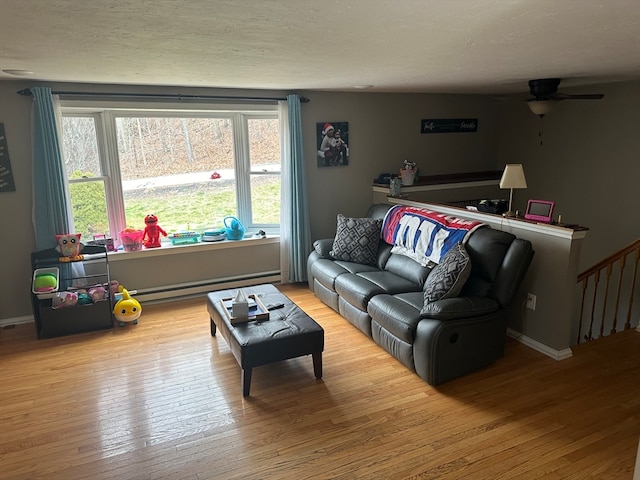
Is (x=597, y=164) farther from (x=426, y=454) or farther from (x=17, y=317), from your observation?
(x=17, y=317)

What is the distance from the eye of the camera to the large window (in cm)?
428

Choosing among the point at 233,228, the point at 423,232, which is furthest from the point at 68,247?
the point at 423,232

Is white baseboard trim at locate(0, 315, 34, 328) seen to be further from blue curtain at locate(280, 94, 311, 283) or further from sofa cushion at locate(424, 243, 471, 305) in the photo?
sofa cushion at locate(424, 243, 471, 305)

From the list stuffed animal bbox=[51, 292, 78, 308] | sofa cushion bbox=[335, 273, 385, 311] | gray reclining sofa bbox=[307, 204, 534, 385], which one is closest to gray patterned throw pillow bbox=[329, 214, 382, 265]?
sofa cushion bbox=[335, 273, 385, 311]

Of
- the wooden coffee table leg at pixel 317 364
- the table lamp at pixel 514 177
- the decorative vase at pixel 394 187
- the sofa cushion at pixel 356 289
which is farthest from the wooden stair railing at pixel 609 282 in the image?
the wooden coffee table leg at pixel 317 364

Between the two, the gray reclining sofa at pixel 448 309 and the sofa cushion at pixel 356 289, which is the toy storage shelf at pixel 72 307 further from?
the gray reclining sofa at pixel 448 309

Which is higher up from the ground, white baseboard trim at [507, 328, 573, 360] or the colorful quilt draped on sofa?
the colorful quilt draped on sofa

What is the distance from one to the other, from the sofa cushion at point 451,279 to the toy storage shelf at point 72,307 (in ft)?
9.56

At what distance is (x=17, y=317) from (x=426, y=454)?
12.9ft

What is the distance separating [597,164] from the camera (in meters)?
4.77

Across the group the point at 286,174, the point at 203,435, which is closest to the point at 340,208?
the point at 286,174

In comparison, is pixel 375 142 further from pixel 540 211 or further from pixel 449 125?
pixel 540 211

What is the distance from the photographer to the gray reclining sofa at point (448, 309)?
2.99m

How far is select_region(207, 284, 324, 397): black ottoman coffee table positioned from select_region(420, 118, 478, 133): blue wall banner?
341 cm
